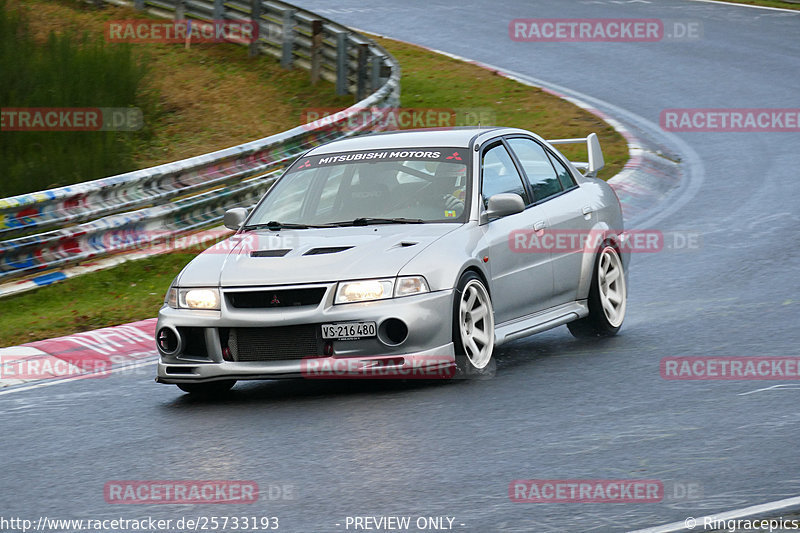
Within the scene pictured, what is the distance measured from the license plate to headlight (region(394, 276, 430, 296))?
0.26 m

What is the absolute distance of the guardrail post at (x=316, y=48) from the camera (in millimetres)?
22859

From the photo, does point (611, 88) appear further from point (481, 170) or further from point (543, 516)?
point (543, 516)

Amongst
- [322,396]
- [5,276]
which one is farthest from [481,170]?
[5,276]

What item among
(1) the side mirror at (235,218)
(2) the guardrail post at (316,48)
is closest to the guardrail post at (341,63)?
(2) the guardrail post at (316,48)

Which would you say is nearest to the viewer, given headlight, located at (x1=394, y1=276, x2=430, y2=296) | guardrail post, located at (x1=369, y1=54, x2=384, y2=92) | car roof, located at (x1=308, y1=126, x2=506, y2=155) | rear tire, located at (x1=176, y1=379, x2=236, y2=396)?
→ headlight, located at (x1=394, y1=276, x2=430, y2=296)

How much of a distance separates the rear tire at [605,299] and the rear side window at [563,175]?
541mm

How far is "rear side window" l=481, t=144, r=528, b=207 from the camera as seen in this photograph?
345 inches

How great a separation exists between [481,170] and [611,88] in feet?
50.0

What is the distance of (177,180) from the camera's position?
13891 mm

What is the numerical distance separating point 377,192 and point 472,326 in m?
1.25

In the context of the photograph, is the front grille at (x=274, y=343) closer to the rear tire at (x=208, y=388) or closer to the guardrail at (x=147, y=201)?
the rear tire at (x=208, y=388)

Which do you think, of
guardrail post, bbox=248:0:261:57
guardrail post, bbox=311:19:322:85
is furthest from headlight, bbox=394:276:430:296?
guardrail post, bbox=248:0:261:57

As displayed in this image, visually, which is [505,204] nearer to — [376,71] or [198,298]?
[198,298]

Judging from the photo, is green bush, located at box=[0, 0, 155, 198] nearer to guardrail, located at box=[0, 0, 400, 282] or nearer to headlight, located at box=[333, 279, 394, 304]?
guardrail, located at box=[0, 0, 400, 282]
